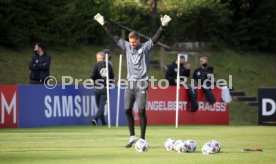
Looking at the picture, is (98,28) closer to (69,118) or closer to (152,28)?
(152,28)

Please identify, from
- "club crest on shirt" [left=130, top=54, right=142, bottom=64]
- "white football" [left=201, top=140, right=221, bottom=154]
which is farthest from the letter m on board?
"white football" [left=201, top=140, right=221, bottom=154]

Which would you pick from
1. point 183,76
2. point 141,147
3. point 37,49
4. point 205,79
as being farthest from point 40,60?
point 141,147

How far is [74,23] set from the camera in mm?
38156

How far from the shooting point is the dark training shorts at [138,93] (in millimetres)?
17406

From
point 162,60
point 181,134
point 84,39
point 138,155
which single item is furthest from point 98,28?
point 138,155

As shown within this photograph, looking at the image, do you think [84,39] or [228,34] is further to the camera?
[228,34]

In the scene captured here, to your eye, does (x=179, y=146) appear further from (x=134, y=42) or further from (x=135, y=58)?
(x=134, y=42)

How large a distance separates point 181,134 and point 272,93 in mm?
8764

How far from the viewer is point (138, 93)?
17484 millimetres

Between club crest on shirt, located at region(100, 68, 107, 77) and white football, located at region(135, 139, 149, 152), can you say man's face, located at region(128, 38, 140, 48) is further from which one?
club crest on shirt, located at region(100, 68, 107, 77)

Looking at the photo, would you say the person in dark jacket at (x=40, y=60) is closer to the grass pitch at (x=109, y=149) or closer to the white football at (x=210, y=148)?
the grass pitch at (x=109, y=149)

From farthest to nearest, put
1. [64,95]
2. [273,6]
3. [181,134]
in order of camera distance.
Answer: [273,6] < [64,95] < [181,134]

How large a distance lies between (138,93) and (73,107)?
424 inches

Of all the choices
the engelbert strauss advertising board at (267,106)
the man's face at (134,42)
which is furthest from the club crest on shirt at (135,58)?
the engelbert strauss advertising board at (267,106)
